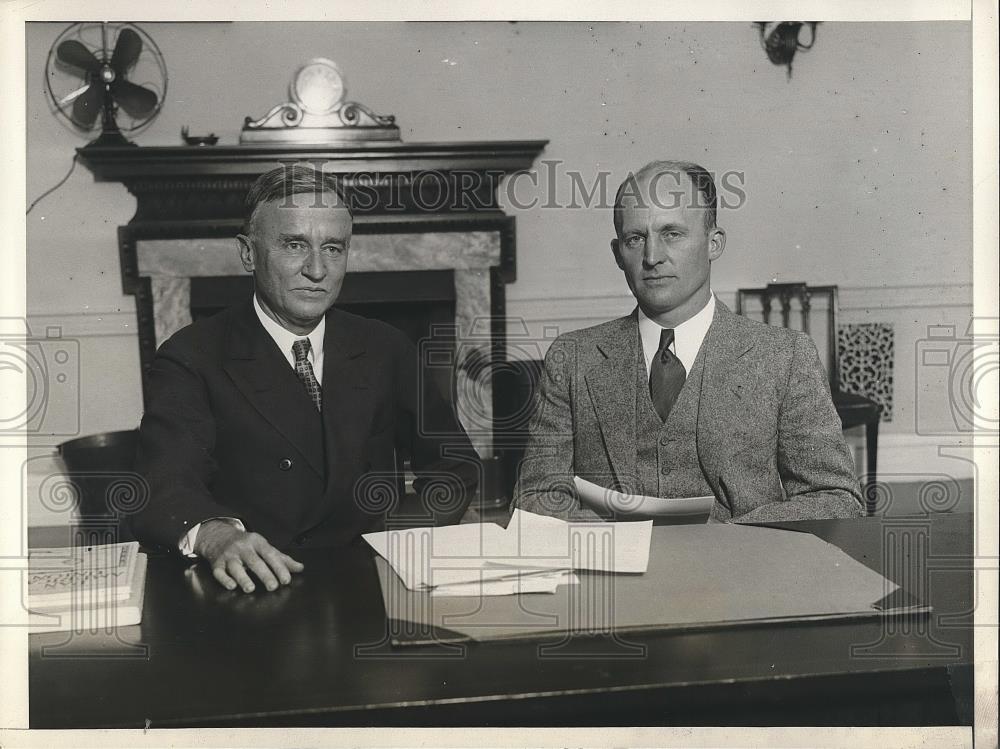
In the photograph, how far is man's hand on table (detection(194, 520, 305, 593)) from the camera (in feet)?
4.61

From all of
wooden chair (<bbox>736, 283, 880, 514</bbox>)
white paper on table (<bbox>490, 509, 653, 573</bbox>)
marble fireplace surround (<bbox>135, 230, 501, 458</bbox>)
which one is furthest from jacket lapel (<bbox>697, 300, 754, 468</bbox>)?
marble fireplace surround (<bbox>135, 230, 501, 458</bbox>)

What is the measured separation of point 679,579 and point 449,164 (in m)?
1.46

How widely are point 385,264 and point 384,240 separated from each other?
7cm

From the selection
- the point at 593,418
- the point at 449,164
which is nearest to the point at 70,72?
the point at 449,164

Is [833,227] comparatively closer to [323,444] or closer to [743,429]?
[743,429]

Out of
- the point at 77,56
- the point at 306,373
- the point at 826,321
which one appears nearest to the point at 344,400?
the point at 306,373

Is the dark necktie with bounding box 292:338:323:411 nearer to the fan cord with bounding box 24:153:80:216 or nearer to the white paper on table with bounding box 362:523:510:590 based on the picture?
the white paper on table with bounding box 362:523:510:590

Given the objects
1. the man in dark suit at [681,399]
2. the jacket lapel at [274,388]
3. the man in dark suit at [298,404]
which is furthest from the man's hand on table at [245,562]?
the man in dark suit at [681,399]

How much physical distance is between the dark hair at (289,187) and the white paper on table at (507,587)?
44.5 inches

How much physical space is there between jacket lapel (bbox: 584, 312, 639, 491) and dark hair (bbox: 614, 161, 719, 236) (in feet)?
1.00

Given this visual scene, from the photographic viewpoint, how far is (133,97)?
2342mm

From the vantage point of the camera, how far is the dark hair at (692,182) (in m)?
2.21

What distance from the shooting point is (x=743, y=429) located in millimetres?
2016

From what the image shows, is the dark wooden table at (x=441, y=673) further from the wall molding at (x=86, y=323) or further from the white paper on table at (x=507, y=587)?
the wall molding at (x=86, y=323)
